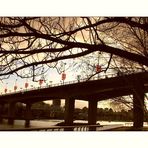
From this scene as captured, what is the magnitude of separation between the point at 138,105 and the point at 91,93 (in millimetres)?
418

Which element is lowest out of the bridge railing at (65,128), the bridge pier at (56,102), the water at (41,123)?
the bridge railing at (65,128)

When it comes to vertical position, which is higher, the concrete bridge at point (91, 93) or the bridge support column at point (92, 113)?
the concrete bridge at point (91, 93)

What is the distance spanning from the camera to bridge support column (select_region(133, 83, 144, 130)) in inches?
141

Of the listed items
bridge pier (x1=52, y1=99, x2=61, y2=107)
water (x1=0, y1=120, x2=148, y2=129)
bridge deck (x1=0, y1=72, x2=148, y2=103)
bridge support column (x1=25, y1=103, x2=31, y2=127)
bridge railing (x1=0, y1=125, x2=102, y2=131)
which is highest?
bridge deck (x1=0, y1=72, x2=148, y2=103)

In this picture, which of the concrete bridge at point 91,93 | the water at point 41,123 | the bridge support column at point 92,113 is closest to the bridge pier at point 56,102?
the concrete bridge at point 91,93

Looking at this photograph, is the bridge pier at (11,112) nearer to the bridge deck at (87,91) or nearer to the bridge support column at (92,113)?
the bridge deck at (87,91)

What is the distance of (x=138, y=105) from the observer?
11.8ft

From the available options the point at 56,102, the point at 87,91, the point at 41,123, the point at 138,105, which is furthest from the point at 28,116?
the point at 138,105

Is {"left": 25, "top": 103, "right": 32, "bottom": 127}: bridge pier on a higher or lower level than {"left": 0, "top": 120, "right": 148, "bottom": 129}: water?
higher

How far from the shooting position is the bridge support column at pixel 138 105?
3.57 metres

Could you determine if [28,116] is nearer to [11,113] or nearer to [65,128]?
[11,113]

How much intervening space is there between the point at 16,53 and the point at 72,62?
0.50 metres

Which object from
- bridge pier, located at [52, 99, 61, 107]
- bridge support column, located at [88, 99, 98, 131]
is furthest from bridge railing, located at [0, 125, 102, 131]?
bridge pier, located at [52, 99, 61, 107]

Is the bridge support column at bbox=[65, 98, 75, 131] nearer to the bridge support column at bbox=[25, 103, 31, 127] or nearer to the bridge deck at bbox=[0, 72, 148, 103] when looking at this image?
the bridge deck at bbox=[0, 72, 148, 103]
